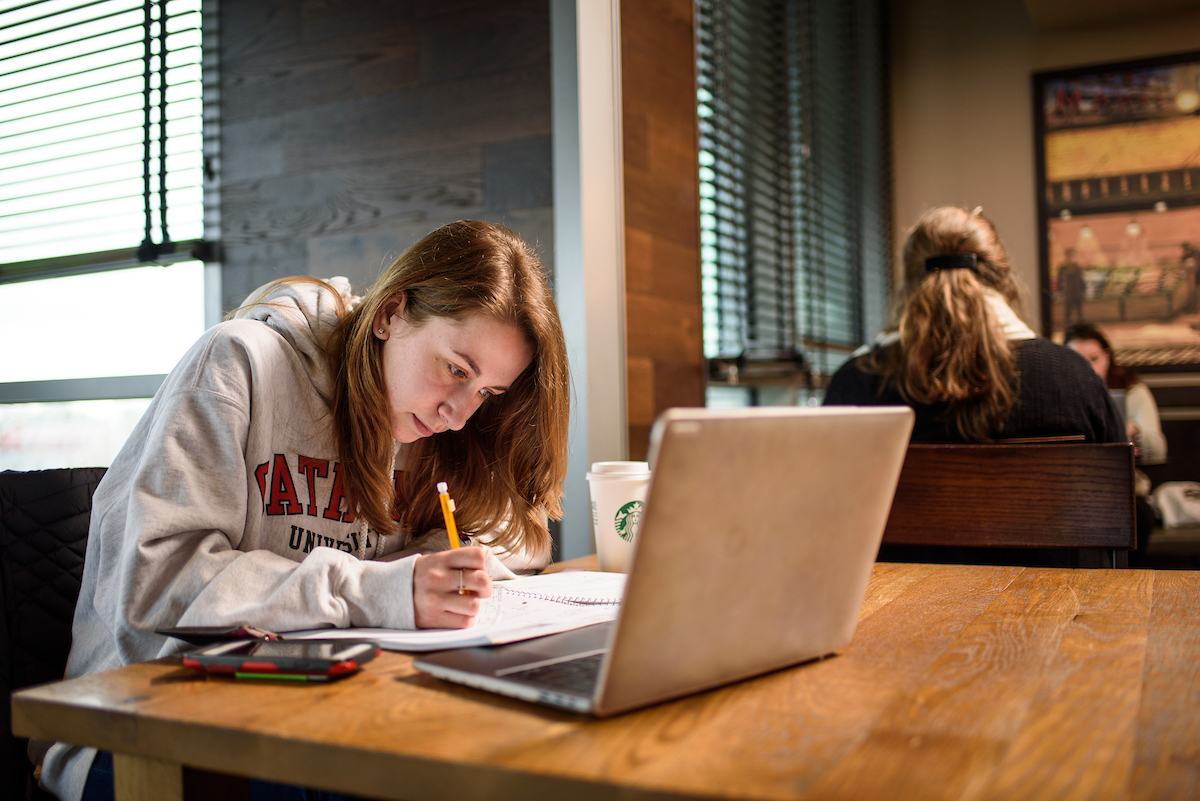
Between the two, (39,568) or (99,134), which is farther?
(99,134)

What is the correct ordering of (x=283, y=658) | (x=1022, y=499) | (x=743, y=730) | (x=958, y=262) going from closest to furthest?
(x=743, y=730) → (x=283, y=658) → (x=1022, y=499) → (x=958, y=262)

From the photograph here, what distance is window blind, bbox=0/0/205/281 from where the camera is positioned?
7.03 feet

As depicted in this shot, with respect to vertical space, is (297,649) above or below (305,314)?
below

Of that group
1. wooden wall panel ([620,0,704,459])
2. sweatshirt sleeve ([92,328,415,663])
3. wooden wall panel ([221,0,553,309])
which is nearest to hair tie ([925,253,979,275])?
wooden wall panel ([620,0,704,459])

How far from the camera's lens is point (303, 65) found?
1.99 meters

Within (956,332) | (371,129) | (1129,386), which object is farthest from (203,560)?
(1129,386)

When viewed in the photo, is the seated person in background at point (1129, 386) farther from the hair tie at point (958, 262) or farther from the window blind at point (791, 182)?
the hair tie at point (958, 262)

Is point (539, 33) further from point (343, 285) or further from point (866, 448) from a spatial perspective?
point (866, 448)

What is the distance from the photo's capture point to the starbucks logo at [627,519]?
1.03 metres

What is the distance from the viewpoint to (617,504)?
1.03 meters

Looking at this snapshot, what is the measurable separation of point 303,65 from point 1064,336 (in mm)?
3431

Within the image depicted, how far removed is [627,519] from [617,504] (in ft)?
0.08

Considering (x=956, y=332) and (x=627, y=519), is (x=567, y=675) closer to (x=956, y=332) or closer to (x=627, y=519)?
(x=627, y=519)

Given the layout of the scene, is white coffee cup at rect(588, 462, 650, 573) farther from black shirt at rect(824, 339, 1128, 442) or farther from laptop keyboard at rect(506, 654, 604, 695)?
black shirt at rect(824, 339, 1128, 442)
